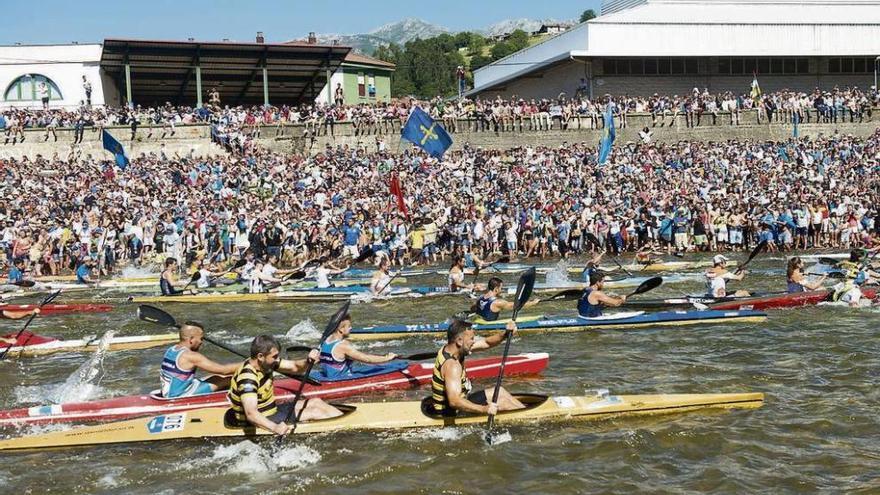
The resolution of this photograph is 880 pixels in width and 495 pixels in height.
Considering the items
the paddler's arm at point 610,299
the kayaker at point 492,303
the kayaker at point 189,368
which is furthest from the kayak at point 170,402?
the paddler's arm at point 610,299

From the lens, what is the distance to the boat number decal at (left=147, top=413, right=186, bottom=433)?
10.1m

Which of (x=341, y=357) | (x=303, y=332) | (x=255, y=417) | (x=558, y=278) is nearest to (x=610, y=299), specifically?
(x=341, y=357)

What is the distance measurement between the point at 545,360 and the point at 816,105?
30.5 m

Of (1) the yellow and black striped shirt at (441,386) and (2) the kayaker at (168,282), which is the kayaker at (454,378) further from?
(2) the kayaker at (168,282)

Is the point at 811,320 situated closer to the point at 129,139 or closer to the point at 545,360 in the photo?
the point at 545,360

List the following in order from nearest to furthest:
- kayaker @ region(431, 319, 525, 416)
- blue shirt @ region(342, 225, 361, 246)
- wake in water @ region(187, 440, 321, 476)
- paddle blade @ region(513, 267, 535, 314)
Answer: wake in water @ region(187, 440, 321, 476)
kayaker @ region(431, 319, 525, 416)
paddle blade @ region(513, 267, 535, 314)
blue shirt @ region(342, 225, 361, 246)

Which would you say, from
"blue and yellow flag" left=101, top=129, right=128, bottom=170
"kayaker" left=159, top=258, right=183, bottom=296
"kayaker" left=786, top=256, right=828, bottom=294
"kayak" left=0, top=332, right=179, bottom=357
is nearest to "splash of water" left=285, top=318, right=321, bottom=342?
"kayak" left=0, top=332, right=179, bottom=357

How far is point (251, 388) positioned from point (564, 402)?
11.5 feet

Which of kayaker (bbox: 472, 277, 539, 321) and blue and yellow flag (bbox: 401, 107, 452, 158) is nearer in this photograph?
kayaker (bbox: 472, 277, 539, 321)

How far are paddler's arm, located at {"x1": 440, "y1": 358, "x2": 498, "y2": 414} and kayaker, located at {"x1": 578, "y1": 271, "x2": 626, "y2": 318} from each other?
5734mm

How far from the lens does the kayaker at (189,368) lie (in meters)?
10.5

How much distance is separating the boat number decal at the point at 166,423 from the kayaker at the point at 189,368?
2.07ft

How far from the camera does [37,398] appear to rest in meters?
12.7

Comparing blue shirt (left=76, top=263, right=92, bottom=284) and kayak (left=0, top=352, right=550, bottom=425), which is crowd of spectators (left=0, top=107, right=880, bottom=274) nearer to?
blue shirt (left=76, top=263, right=92, bottom=284)
